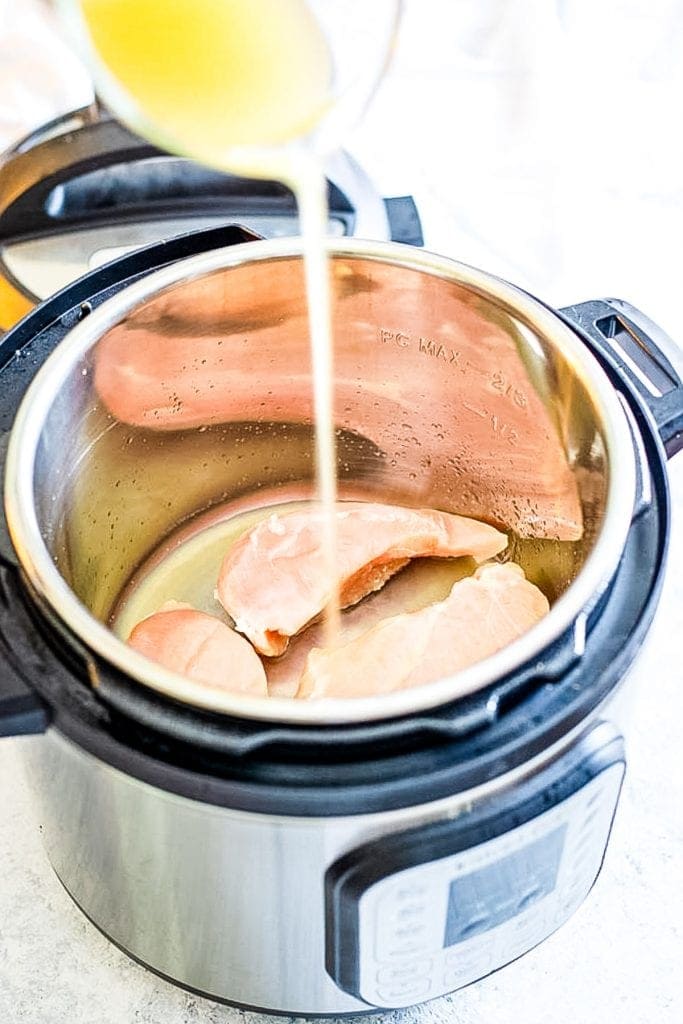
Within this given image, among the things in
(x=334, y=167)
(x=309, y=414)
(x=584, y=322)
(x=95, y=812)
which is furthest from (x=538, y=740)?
(x=334, y=167)

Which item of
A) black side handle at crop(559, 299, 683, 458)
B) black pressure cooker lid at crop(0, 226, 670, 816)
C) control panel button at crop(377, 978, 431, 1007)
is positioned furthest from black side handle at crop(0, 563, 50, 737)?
black side handle at crop(559, 299, 683, 458)

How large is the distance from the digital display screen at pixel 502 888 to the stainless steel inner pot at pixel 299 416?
0.49 feet

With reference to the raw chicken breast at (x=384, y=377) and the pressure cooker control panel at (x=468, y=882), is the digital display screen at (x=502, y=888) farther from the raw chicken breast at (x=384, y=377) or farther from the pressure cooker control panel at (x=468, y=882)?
the raw chicken breast at (x=384, y=377)

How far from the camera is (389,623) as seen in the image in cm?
94

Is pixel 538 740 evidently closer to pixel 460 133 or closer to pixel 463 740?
pixel 463 740

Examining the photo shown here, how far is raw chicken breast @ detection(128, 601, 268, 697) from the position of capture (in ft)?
3.02

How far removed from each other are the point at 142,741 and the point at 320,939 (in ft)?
0.62

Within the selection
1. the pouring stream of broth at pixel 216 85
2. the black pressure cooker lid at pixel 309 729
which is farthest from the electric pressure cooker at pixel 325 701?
the pouring stream of broth at pixel 216 85

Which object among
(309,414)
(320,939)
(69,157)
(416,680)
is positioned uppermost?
(69,157)

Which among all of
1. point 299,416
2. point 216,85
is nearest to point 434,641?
point 299,416

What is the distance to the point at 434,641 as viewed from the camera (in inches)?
34.8

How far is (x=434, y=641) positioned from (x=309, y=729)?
26cm

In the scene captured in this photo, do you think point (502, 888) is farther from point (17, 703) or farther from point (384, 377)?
point (384, 377)

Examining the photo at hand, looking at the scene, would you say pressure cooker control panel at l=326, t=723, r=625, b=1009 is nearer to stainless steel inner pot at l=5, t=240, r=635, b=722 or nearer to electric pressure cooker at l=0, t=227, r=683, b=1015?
electric pressure cooker at l=0, t=227, r=683, b=1015
